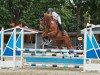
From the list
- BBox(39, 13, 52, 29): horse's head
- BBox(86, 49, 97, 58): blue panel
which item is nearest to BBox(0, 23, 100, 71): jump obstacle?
BBox(86, 49, 97, 58): blue panel

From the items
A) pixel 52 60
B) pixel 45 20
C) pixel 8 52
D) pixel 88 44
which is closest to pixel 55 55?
pixel 52 60

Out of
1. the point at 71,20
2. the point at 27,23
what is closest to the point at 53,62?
the point at 27,23

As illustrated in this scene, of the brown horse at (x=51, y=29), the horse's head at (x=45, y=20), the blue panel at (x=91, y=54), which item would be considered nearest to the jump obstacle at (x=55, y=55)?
the blue panel at (x=91, y=54)

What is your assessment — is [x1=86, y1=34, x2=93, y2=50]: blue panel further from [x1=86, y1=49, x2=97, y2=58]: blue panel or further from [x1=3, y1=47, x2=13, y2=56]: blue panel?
[x1=3, y1=47, x2=13, y2=56]: blue panel

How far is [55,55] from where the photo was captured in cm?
1277

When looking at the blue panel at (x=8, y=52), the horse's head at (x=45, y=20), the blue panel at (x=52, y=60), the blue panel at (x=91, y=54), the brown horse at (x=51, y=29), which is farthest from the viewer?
the brown horse at (x=51, y=29)

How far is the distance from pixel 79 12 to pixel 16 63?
24.6m

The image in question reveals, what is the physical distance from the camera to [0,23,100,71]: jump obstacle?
39.5 feet

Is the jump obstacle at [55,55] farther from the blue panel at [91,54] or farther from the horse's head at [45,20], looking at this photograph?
the horse's head at [45,20]

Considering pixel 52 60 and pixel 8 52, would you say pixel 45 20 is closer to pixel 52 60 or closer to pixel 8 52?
pixel 52 60

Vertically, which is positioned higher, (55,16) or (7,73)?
(55,16)

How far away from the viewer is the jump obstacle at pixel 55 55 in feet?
39.5

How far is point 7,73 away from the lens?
37.5 feet

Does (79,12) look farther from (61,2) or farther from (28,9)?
(28,9)
